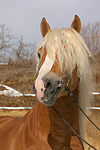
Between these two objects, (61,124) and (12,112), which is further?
(12,112)

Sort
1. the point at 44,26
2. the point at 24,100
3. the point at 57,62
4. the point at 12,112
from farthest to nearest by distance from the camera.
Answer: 1. the point at 24,100
2. the point at 12,112
3. the point at 44,26
4. the point at 57,62

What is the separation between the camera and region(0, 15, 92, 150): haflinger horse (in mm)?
1240

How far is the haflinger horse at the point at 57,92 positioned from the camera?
48.8 inches

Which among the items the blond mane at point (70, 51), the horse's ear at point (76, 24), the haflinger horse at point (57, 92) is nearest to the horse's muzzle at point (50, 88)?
the haflinger horse at point (57, 92)

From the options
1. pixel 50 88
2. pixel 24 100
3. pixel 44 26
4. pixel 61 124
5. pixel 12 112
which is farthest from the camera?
pixel 24 100

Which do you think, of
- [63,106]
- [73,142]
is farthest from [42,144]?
[63,106]

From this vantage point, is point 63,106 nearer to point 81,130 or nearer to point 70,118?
point 70,118

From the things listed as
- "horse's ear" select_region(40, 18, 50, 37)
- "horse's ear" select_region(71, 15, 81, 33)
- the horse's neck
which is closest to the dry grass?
the horse's neck

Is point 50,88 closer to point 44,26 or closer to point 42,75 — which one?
point 42,75

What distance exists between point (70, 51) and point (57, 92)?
0.40 metres

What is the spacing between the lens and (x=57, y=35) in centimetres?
141

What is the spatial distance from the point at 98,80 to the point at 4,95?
674cm

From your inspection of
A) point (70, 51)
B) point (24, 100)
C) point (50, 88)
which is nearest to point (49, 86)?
point (50, 88)

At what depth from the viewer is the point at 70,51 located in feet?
4.45
